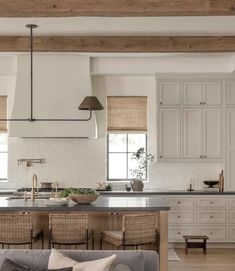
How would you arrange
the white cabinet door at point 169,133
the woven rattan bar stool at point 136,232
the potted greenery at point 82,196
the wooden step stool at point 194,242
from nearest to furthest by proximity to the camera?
the woven rattan bar stool at point 136,232 → the potted greenery at point 82,196 → the wooden step stool at point 194,242 → the white cabinet door at point 169,133

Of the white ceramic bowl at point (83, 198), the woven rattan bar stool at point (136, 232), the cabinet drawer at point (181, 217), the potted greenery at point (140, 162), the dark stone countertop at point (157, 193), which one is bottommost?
the cabinet drawer at point (181, 217)

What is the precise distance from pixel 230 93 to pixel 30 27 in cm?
371

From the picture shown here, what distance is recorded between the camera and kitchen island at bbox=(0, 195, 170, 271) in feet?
19.9

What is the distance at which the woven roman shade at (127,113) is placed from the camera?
9500mm

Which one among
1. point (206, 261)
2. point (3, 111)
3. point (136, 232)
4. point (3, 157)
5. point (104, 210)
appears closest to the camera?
point (136, 232)

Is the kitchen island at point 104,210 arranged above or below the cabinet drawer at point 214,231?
above

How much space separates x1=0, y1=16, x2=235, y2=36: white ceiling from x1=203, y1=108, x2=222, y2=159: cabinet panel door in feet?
6.16

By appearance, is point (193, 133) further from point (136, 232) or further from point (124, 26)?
point (136, 232)

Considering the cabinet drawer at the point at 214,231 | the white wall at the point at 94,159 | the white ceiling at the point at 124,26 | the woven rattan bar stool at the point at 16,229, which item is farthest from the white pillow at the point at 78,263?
the white wall at the point at 94,159

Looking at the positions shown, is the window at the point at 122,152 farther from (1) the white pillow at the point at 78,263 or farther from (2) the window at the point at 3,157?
(1) the white pillow at the point at 78,263

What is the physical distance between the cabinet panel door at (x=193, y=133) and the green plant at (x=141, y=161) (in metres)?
0.70

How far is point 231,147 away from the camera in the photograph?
360 inches

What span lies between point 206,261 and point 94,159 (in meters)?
2.79

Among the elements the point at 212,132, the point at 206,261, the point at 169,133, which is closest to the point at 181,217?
the point at 206,261
